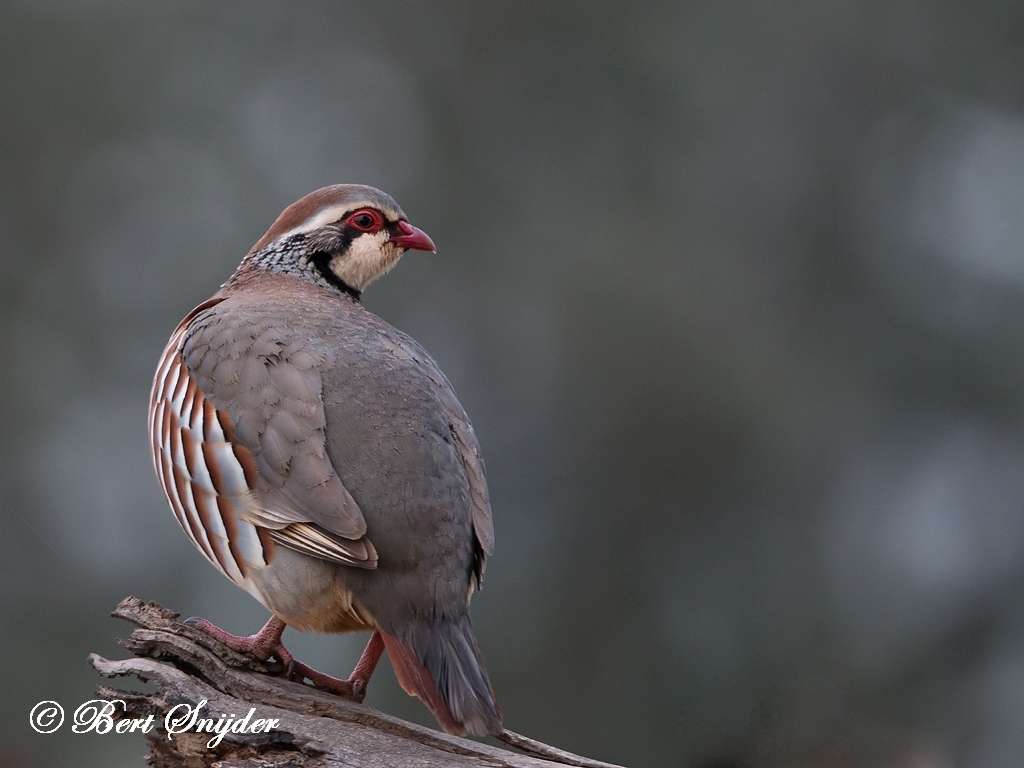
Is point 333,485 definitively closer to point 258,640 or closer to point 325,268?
point 258,640

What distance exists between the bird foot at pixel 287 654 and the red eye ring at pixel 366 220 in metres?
1.49

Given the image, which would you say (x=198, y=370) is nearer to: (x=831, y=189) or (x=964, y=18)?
(x=831, y=189)

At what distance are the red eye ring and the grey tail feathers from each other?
164 centimetres

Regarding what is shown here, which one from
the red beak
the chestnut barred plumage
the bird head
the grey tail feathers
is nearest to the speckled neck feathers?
the bird head

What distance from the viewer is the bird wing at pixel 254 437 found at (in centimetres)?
300

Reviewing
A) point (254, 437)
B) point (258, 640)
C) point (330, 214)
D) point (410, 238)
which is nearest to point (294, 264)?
point (330, 214)

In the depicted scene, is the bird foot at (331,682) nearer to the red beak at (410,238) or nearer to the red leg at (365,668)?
the red leg at (365,668)

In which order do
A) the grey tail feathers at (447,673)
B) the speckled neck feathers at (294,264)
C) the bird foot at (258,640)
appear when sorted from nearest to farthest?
1. the grey tail feathers at (447,673)
2. the bird foot at (258,640)
3. the speckled neck feathers at (294,264)

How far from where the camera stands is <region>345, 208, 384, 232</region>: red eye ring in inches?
163

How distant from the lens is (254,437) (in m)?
3.16

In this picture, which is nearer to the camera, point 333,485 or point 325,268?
point 333,485

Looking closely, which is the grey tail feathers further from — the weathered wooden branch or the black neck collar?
the black neck collar

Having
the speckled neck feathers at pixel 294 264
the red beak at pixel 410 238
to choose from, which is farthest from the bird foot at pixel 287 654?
the red beak at pixel 410 238

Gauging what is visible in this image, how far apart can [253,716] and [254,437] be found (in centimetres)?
72
